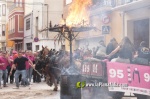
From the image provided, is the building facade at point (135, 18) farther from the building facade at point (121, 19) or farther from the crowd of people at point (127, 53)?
the crowd of people at point (127, 53)

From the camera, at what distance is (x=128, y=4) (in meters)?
15.4

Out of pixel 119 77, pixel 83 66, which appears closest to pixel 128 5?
pixel 83 66

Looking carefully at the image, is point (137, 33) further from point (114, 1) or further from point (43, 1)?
point (43, 1)

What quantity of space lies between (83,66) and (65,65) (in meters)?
1.84

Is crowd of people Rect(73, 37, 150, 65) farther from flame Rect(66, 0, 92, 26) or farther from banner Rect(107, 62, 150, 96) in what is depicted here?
flame Rect(66, 0, 92, 26)

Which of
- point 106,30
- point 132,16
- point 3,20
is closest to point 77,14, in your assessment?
point 132,16

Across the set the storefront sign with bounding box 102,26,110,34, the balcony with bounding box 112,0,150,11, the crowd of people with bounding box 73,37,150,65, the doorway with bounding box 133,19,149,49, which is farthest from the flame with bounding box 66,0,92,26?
the storefront sign with bounding box 102,26,110,34

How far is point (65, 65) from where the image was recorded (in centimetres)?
1129

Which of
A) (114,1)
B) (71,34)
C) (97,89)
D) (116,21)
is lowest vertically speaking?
(97,89)

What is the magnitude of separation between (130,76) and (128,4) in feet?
26.6

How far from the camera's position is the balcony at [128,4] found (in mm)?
14500

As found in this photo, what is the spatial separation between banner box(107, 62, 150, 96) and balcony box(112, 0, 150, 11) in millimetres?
6639

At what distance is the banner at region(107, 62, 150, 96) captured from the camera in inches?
301

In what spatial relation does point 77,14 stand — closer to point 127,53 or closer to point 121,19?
point 127,53
